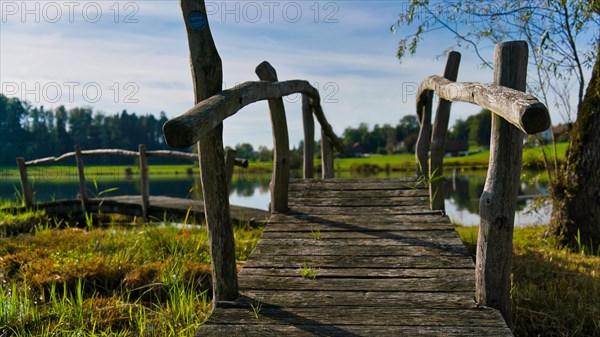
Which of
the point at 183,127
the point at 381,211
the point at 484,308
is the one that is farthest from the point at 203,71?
the point at 381,211

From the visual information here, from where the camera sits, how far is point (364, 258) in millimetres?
3490

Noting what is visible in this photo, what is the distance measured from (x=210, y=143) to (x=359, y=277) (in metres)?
1.30

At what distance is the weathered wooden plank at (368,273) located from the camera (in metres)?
3.17

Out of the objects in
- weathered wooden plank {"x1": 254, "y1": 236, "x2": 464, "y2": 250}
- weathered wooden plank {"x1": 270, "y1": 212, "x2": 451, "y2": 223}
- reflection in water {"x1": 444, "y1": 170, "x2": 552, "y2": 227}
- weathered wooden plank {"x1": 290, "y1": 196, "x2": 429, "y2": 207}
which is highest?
weathered wooden plank {"x1": 290, "y1": 196, "x2": 429, "y2": 207}

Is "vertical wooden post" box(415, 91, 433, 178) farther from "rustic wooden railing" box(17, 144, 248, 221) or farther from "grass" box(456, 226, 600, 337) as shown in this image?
"rustic wooden railing" box(17, 144, 248, 221)

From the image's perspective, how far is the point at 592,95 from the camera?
6.19m

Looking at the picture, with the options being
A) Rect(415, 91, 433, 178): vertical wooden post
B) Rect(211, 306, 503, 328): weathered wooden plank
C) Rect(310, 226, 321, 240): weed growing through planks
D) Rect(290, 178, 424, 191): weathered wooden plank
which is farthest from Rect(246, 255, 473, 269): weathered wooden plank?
Rect(415, 91, 433, 178): vertical wooden post

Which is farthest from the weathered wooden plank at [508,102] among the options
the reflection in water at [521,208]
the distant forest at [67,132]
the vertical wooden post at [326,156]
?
the distant forest at [67,132]

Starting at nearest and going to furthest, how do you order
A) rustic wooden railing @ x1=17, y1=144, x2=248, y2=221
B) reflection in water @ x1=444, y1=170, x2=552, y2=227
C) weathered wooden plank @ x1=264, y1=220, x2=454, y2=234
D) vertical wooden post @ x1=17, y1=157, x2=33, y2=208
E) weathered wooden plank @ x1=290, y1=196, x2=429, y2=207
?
1. weathered wooden plank @ x1=264, y1=220, x2=454, y2=234
2. weathered wooden plank @ x1=290, y1=196, x2=429, y2=207
3. reflection in water @ x1=444, y1=170, x2=552, y2=227
4. rustic wooden railing @ x1=17, y1=144, x2=248, y2=221
5. vertical wooden post @ x1=17, y1=157, x2=33, y2=208

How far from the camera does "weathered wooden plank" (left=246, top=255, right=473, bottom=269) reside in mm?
3340

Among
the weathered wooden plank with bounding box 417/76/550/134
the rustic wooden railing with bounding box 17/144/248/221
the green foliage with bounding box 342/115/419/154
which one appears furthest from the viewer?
the green foliage with bounding box 342/115/419/154

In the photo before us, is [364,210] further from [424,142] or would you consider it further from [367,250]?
[424,142]

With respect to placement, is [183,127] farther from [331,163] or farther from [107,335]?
[331,163]

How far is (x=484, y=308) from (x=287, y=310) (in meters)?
1.08
